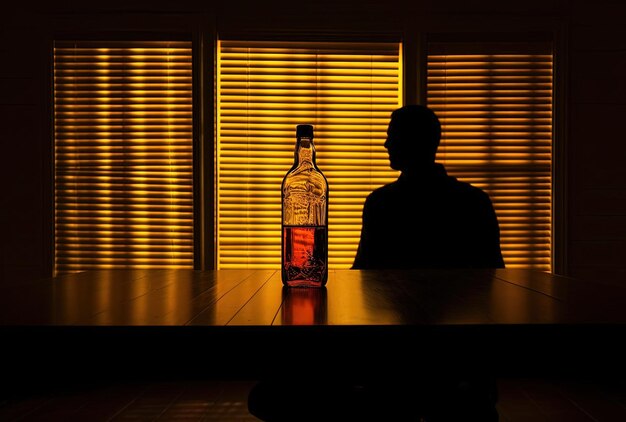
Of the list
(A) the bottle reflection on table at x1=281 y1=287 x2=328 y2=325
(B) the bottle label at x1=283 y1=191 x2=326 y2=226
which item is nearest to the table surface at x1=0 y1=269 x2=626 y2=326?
(A) the bottle reflection on table at x1=281 y1=287 x2=328 y2=325

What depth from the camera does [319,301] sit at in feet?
3.19

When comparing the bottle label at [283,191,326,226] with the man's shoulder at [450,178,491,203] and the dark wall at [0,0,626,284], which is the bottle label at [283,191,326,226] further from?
the dark wall at [0,0,626,284]

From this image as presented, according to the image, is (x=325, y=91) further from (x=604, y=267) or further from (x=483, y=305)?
(x=483, y=305)

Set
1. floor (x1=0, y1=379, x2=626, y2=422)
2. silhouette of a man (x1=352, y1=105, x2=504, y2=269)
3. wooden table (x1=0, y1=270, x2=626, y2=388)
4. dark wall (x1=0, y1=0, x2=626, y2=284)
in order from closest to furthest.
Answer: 1. wooden table (x1=0, y1=270, x2=626, y2=388)
2. silhouette of a man (x1=352, y1=105, x2=504, y2=269)
3. floor (x1=0, y1=379, x2=626, y2=422)
4. dark wall (x1=0, y1=0, x2=626, y2=284)

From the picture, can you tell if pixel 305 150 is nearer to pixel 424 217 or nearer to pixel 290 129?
pixel 424 217

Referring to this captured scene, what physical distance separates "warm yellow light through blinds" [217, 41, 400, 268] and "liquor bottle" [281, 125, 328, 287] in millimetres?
1896

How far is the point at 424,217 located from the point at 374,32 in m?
1.64

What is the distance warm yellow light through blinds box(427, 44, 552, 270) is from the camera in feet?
10.2

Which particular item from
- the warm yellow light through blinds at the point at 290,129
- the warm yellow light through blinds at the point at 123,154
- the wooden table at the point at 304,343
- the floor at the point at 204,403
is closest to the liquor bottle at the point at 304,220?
the wooden table at the point at 304,343

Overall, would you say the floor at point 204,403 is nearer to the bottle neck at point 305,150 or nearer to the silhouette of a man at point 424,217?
the silhouette of a man at point 424,217

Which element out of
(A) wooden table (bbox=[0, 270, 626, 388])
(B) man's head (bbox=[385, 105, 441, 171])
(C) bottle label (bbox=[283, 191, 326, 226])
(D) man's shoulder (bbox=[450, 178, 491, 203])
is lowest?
(A) wooden table (bbox=[0, 270, 626, 388])

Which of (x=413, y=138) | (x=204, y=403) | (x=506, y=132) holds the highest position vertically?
(x=506, y=132)

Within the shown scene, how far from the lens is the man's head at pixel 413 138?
1867 millimetres

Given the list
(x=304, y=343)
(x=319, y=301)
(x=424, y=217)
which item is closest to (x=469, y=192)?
(x=424, y=217)
